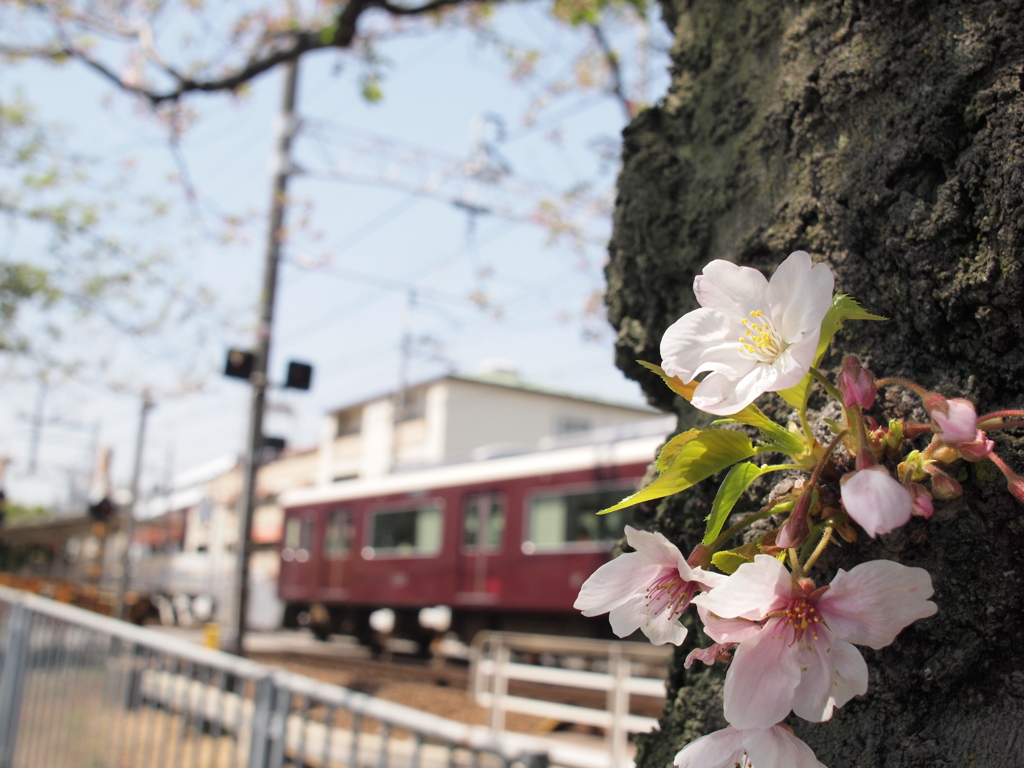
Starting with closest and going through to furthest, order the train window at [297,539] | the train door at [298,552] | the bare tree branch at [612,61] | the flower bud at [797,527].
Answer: the flower bud at [797,527]
the bare tree branch at [612,61]
the train door at [298,552]
the train window at [297,539]

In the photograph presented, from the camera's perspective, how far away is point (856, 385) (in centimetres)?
71

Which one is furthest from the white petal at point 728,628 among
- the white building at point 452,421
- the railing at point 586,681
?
the white building at point 452,421

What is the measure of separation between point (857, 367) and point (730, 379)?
105mm

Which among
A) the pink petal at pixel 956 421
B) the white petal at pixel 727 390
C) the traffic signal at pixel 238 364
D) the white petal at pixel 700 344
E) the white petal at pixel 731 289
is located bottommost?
the pink petal at pixel 956 421

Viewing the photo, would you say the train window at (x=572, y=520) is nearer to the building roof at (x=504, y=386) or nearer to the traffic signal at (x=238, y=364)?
the traffic signal at (x=238, y=364)

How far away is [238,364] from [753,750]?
9925 mm

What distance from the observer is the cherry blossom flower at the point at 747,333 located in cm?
68

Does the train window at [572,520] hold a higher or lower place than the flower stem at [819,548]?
higher

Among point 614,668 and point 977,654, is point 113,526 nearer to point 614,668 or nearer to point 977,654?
point 614,668

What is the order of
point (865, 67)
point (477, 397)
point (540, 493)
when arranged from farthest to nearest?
point (477, 397) → point (540, 493) → point (865, 67)

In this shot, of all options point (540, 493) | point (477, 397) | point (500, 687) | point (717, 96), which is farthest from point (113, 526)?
point (717, 96)

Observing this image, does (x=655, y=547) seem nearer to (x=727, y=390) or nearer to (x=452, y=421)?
(x=727, y=390)

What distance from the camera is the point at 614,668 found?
20.9 ft

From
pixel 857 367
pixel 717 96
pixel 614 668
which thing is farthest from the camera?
pixel 614 668
